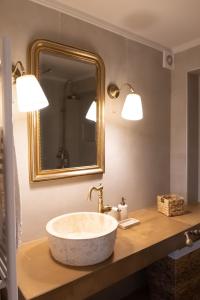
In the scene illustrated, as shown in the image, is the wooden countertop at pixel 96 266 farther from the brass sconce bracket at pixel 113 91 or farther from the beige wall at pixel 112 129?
the brass sconce bracket at pixel 113 91

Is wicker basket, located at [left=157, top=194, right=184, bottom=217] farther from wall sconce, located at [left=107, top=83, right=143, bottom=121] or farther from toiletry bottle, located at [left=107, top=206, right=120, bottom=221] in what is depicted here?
wall sconce, located at [left=107, top=83, right=143, bottom=121]

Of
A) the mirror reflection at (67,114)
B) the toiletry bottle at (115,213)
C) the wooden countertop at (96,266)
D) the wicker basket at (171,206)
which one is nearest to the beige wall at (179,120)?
the wicker basket at (171,206)

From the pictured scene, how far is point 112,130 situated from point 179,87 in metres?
0.89

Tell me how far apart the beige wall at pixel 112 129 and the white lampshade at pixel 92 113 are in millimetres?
118

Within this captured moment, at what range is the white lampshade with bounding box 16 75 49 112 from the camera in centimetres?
131

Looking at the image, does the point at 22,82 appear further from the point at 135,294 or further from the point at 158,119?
the point at 135,294

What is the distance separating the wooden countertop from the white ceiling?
149 cm

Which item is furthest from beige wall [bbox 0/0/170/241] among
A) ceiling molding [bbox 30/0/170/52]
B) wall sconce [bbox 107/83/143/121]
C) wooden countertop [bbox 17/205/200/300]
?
wooden countertop [bbox 17/205/200/300]

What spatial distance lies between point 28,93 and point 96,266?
956 millimetres

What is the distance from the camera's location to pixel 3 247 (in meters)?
0.95

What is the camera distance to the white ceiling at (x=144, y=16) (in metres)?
1.59

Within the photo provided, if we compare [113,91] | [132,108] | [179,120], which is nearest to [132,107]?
[132,108]

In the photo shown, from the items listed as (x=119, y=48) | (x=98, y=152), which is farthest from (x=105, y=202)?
(x=119, y=48)

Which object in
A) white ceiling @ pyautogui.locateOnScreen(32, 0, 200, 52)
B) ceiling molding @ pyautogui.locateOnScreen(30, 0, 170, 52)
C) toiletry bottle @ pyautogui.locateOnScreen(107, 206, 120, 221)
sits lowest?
toiletry bottle @ pyautogui.locateOnScreen(107, 206, 120, 221)
